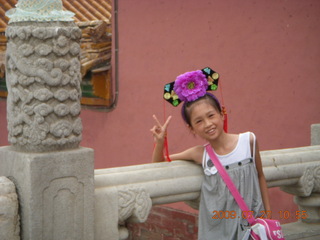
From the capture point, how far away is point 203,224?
324cm

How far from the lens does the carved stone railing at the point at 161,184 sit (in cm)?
297

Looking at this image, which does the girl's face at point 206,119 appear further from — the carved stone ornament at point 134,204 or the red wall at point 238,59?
the red wall at point 238,59

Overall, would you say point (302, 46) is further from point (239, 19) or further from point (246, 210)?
point (246, 210)

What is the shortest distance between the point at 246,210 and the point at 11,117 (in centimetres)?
118

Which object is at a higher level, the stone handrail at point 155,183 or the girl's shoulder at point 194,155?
the girl's shoulder at point 194,155

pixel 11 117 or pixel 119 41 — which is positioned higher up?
pixel 119 41

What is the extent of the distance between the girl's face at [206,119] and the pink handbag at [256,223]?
15 centimetres

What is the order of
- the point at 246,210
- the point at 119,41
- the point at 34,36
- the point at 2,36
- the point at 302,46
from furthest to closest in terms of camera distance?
the point at 2,36 < the point at 119,41 < the point at 302,46 < the point at 246,210 < the point at 34,36

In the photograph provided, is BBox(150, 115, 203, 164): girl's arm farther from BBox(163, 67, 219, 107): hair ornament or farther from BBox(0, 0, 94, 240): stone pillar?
BBox(0, 0, 94, 240): stone pillar

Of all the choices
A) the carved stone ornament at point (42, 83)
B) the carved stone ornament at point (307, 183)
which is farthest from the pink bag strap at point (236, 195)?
the carved stone ornament at point (42, 83)

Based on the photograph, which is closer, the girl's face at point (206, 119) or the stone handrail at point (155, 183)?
the stone handrail at point (155, 183)

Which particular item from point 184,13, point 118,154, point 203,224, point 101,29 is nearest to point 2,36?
point 101,29

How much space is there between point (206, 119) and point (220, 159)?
22 cm

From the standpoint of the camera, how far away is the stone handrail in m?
2.97
